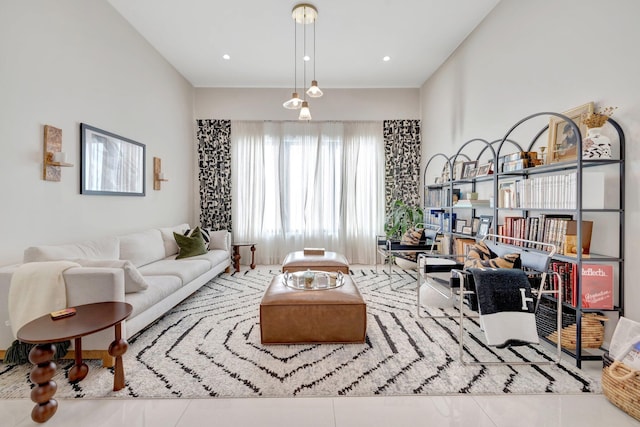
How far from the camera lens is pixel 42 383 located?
1629mm

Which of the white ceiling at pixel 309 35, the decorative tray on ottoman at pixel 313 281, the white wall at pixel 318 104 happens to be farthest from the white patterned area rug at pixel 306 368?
the white wall at pixel 318 104

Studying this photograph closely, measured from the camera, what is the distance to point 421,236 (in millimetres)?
4648

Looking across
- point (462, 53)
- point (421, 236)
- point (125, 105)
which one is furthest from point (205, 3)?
point (421, 236)

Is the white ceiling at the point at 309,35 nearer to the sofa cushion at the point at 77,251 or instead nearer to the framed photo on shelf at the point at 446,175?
the framed photo on shelf at the point at 446,175

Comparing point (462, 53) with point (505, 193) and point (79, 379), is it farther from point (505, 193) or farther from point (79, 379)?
point (79, 379)

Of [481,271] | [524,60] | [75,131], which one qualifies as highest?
[524,60]

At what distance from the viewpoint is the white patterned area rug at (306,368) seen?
1927 mm

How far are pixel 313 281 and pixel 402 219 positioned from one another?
2.70 m

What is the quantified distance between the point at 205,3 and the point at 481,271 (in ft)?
12.3

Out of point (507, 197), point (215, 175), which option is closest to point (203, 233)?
point (215, 175)

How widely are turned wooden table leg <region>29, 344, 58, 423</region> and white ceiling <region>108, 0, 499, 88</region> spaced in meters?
3.43

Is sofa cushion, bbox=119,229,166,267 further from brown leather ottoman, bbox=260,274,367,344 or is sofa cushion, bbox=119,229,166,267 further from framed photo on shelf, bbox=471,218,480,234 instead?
framed photo on shelf, bbox=471,218,480,234

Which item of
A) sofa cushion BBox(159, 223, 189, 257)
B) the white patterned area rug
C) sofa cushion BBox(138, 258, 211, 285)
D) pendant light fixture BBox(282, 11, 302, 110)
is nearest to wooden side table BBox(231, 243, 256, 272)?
sofa cushion BBox(159, 223, 189, 257)

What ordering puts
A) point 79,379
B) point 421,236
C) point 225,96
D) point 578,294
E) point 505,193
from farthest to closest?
point 225,96, point 421,236, point 505,193, point 578,294, point 79,379
